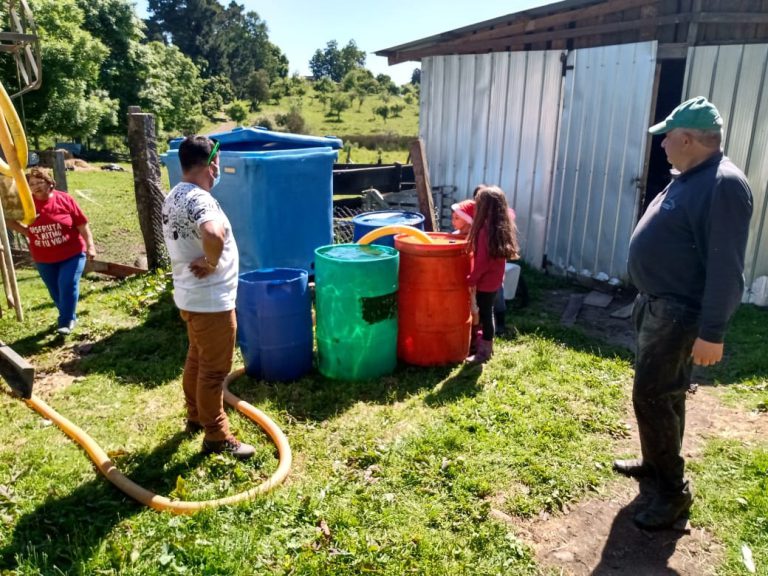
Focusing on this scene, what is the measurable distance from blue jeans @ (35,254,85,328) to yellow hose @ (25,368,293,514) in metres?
1.56

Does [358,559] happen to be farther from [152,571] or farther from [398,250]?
[398,250]

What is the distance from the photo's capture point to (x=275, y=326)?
4.76 meters

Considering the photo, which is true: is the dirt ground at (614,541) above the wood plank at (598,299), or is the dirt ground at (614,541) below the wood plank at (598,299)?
below

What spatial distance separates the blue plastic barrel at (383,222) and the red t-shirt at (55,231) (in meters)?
2.87

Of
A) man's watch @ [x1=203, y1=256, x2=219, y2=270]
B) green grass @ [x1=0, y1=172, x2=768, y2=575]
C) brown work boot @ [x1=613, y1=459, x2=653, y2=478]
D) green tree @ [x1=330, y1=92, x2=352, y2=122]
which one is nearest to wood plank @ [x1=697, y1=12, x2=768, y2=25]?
green grass @ [x1=0, y1=172, x2=768, y2=575]

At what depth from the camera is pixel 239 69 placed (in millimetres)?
69438

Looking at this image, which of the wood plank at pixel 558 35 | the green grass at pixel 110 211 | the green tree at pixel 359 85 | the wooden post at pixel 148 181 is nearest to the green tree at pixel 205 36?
the green tree at pixel 359 85

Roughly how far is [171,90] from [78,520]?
37.1 m

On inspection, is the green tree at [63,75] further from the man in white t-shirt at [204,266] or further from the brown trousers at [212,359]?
the brown trousers at [212,359]

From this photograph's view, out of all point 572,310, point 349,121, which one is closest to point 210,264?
point 572,310

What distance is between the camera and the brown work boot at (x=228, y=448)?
374 cm

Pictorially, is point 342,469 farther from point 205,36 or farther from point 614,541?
point 205,36

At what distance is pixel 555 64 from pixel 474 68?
1.57 metres

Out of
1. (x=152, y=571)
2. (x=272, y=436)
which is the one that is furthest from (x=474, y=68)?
(x=152, y=571)
